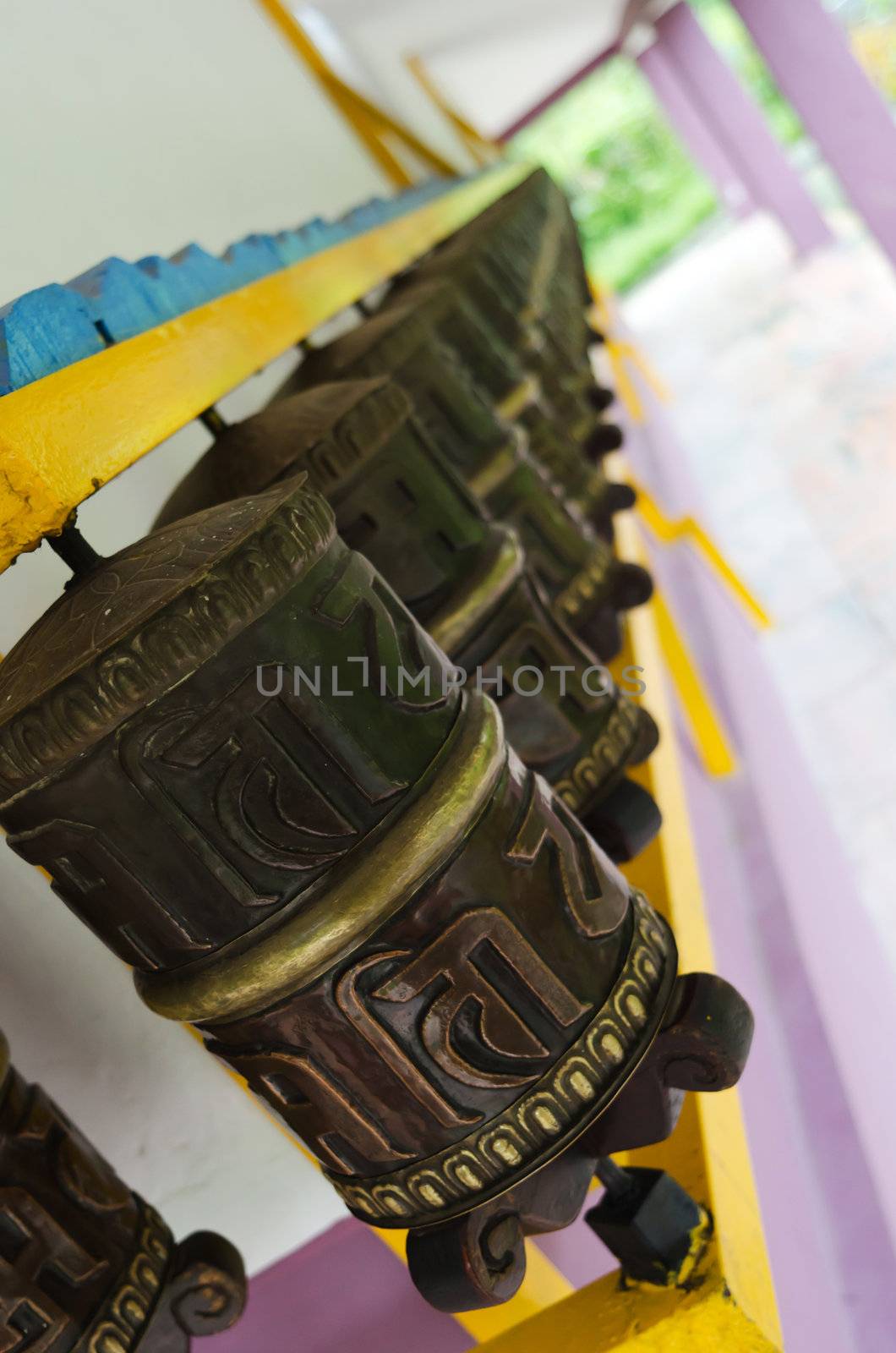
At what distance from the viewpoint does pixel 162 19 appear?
4.98 ft

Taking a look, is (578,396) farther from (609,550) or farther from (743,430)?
(743,430)

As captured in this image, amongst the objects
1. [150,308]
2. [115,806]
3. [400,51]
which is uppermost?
[400,51]

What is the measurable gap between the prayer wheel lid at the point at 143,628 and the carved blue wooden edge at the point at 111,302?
0.11 metres

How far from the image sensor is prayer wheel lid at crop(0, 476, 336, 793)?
466 mm

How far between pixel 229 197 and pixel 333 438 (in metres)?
1.01

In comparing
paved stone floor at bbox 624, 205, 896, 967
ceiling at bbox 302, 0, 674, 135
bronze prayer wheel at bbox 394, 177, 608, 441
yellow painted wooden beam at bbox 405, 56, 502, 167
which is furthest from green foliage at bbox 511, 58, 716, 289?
bronze prayer wheel at bbox 394, 177, 608, 441

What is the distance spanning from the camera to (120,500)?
37.7 inches

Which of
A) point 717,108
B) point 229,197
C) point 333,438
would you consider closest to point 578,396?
point 229,197

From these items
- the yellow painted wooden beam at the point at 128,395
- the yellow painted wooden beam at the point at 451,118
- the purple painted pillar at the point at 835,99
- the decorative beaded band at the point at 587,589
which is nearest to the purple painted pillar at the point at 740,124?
the yellow painted wooden beam at the point at 451,118

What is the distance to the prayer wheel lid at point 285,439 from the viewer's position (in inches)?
27.4

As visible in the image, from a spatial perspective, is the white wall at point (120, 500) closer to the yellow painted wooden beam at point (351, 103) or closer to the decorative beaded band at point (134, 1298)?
the decorative beaded band at point (134, 1298)

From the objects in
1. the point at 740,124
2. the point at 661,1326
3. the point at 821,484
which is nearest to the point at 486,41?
the point at 740,124

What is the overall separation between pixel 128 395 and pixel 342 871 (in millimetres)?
273

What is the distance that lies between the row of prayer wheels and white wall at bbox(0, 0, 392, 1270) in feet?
0.58
